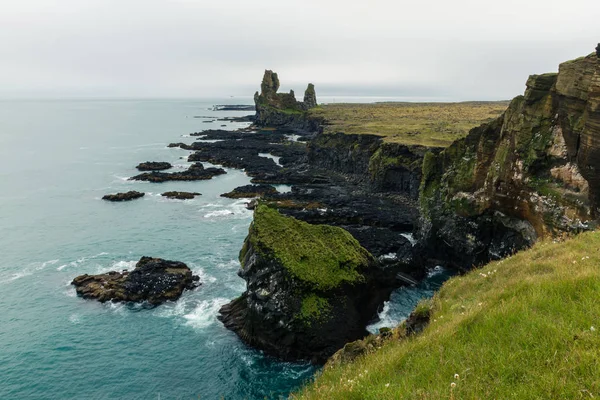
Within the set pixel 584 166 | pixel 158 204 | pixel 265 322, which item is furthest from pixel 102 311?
pixel 584 166

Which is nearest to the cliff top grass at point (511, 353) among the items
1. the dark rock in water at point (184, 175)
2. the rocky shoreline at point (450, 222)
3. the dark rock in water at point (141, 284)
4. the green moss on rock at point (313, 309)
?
the green moss on rock at point (313, 309)

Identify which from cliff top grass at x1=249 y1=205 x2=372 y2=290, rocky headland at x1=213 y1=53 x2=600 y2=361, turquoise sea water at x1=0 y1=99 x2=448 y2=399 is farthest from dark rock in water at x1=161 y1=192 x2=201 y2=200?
cliff top grass at x1=249 y1=205 x2=372 y2=290

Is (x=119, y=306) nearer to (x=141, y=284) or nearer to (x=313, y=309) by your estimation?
(x=141, y=284)

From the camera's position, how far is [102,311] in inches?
1275

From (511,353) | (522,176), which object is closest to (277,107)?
(522,176)

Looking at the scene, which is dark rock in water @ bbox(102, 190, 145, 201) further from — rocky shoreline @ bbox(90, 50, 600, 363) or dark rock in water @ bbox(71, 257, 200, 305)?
dark rock in water @ bbox(71, 257, 200, 305)

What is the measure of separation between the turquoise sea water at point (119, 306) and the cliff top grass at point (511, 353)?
10606 millimetres

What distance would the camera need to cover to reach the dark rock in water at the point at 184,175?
82919 millimetres

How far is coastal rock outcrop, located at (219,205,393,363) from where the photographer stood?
25875 millimetres

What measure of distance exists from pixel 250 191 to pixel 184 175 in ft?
73.8

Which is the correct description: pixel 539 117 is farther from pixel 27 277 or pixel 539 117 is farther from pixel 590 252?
pixel 27 277

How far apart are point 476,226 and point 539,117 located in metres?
11.9

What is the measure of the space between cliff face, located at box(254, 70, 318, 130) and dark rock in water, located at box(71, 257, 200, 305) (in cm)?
14107

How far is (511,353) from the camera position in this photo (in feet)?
24.3
